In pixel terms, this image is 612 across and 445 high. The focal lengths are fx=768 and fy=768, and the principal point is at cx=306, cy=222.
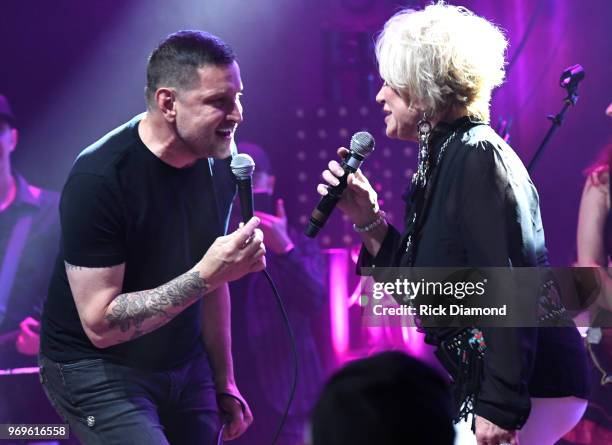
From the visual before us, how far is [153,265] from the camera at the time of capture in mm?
2307

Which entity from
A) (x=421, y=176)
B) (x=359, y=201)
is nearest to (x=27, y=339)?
(x=359, y=201)

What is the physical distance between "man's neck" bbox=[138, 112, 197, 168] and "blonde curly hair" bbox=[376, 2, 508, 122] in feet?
2.20

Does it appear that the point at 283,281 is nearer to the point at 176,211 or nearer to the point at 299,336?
the point at 299,336

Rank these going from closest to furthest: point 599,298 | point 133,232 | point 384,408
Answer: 1. point 384,408
2. point 133,232
3. point 599,298

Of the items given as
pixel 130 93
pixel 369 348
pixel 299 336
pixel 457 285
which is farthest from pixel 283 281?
pixel 457 285

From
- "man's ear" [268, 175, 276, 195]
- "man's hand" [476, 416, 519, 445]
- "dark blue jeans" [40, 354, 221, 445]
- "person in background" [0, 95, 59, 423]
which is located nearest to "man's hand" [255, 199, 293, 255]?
"man's ear" [268, 175, 276, 195]

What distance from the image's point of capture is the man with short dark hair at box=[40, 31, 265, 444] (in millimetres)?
2156

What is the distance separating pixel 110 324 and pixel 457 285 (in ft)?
3.20

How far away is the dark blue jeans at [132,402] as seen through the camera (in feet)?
7.08

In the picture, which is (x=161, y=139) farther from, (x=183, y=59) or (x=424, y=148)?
(x=424, y=148)

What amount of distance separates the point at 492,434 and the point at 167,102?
4.35 ft

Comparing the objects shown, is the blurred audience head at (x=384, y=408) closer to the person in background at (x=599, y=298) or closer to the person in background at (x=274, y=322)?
the person in background at (x=599, y=298)

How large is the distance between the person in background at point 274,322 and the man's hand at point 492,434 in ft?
7.40

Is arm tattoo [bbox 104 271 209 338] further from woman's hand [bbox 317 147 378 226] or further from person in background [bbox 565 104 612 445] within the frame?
person in background [bbox 565 104 612 445]
